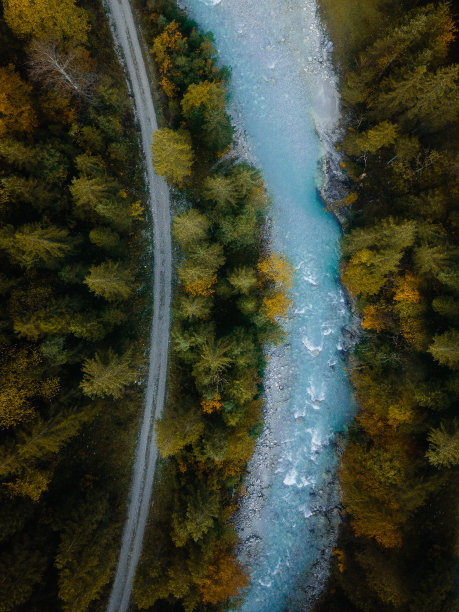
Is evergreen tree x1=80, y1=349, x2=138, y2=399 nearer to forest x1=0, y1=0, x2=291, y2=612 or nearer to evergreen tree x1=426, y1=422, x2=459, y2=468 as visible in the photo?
forest x1=0, y1=0, x2=291, y2=612

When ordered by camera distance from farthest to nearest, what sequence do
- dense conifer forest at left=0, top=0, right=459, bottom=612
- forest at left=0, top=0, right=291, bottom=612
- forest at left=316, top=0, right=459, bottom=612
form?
forest at left=316, top=0, right=459, bottom=612
dense conifer forest at left=0, top=0, right=459, bottom=612
forest at left=0, top=0, right=291, bottom=612

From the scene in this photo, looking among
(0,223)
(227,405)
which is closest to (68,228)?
(0,223)

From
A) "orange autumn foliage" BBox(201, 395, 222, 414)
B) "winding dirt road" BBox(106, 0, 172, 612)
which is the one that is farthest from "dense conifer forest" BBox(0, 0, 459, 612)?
"winding dirt road" BBox(106, 0, 172, 612)

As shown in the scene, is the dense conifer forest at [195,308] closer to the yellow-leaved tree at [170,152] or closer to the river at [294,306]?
→ the yellow-leaved tree at [170,152]

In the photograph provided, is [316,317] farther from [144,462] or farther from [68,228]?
[68,228]

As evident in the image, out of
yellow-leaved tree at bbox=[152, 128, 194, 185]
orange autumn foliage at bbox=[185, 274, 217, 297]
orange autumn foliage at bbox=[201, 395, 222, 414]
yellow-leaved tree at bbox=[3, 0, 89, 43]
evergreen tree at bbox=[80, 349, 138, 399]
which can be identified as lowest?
orange autumn foliage at bbox=[201, 395, 222, 414]

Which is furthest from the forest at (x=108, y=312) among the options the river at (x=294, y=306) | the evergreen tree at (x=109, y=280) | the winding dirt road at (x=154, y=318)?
the river at (x=294, y=306)

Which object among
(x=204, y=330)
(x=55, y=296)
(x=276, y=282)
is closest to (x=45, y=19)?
(x=55, y=296)
